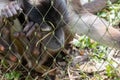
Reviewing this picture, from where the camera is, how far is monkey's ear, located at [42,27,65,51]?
2.31 m

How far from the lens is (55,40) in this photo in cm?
234

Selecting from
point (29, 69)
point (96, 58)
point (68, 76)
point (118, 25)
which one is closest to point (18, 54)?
point (29, 69)

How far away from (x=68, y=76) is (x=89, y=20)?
1.38 feet

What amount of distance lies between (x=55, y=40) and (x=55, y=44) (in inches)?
1.0

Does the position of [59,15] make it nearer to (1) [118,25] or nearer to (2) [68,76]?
(2) [68,76]

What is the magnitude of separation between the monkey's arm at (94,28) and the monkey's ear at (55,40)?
11cm

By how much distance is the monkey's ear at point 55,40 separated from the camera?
231cm

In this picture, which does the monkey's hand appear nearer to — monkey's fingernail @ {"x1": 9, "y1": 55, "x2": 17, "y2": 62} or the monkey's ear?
the monkey's ear

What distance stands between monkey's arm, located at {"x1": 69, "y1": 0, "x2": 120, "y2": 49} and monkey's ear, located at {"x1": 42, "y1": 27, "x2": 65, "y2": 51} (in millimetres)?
112

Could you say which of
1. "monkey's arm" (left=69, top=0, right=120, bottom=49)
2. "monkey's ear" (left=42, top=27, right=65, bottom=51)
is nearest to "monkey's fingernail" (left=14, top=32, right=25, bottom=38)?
"monkey's ear" (left=42, top=27, right=65, bottom=51)

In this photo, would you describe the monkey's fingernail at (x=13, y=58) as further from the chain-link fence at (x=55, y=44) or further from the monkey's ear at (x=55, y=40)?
the monkey's ear at (x=55, y=40)

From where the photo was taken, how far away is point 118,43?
2303 millimetres

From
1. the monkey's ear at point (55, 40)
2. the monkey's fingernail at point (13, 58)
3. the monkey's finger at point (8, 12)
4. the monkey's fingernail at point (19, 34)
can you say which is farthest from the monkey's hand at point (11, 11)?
the monkey's fingernail at point (13, 58)

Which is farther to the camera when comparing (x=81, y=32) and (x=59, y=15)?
(x=81, y=32)
